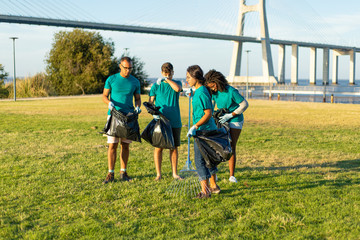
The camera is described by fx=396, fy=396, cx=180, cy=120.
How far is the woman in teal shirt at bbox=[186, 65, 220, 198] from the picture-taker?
4.36 metres

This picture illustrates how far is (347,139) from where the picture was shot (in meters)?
10.2

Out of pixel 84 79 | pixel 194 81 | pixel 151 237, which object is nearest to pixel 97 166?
pixel 194 81

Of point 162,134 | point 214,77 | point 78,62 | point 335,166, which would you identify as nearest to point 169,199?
point 162,134

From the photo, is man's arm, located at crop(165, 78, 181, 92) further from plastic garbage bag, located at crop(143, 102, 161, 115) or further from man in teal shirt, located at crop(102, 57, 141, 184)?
man in teal shirt, located at crop(102, 57, 141, 184)

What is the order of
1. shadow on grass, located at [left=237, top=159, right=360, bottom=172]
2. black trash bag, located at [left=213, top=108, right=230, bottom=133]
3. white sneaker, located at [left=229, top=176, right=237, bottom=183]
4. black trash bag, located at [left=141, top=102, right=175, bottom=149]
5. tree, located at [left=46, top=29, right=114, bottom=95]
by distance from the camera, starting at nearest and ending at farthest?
black trash bag, located at [left=213, top=108, right=230, bottom=133]
black trash bag, located at [left=141, top=102, right=175, bottom=149]
white sneaker, located at [left=229, top=176, right=237, bottom=183]
shadow on grass, located at [left=237, top=159, right=360, bottom=172]
tree, located at [left=46, top=29, right=114, bottom=95]

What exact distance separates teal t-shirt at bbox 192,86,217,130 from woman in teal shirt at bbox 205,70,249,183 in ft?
1.62

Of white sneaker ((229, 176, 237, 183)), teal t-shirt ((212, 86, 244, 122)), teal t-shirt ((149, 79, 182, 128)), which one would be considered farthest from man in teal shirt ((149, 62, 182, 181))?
white sneaker ((229, 176, 237, 183))

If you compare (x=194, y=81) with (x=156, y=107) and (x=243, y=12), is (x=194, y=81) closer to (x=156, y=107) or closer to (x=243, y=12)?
(x=156, y=107)

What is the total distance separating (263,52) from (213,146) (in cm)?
6174

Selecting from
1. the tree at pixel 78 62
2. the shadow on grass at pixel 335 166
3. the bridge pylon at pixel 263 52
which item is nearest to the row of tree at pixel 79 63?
the tree at pixel 78 62

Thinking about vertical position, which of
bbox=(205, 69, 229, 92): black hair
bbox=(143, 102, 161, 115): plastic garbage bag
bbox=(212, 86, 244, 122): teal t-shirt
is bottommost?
bbox=(143, 102, 161, 115): plastic garbage bag

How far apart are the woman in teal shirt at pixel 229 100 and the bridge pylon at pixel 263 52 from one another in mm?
59142

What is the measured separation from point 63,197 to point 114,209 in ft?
2.66

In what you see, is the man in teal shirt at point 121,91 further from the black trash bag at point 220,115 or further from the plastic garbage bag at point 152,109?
the black trash bag at point 220,115
